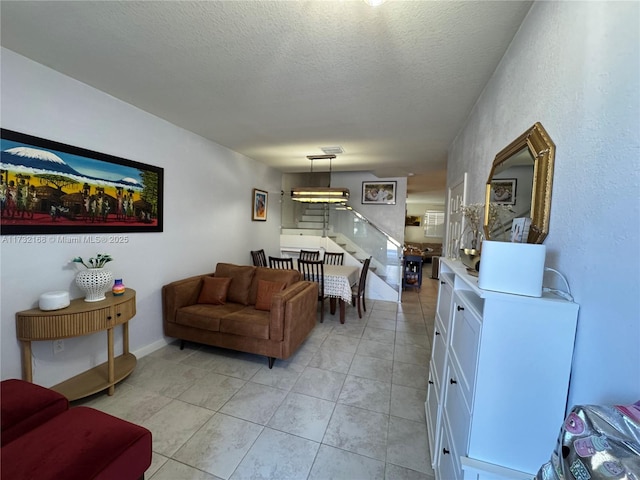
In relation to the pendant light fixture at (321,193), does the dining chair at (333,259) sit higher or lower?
lower

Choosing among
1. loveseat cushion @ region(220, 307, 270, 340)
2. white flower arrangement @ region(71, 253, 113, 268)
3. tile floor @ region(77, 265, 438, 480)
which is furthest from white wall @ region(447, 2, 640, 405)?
white flower arrangement @ region(71, 253, 113, 268)

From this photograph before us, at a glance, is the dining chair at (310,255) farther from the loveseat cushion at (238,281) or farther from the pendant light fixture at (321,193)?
the loveseat cushion at (238,281)

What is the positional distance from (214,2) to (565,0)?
5.07 feet

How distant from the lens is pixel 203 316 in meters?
2.80

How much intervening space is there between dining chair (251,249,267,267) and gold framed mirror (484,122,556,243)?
3777 millimetres

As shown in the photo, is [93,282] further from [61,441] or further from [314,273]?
[314,273]

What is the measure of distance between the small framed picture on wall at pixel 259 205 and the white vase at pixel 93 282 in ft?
9.24

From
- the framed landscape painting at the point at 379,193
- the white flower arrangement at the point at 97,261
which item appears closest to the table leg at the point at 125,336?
the white flower arrangement at the point at 97,261

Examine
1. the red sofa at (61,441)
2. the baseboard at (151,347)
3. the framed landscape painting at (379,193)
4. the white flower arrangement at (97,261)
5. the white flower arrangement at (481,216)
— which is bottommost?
the baseboard at (151,347)

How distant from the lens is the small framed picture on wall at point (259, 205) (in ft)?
15.9

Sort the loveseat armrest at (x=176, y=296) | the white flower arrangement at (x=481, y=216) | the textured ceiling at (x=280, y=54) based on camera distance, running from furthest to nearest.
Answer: the loveseat armrest at (x=176, y=296) < the white flower arrangement at (x=481, y=216) < the textured ceiling at (x=280, y=54)

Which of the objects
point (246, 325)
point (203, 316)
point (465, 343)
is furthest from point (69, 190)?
point (465, 343)

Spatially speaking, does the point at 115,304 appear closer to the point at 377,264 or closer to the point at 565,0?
the point at 565,0

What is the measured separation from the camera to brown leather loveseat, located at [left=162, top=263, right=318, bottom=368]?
2629 millimetres
